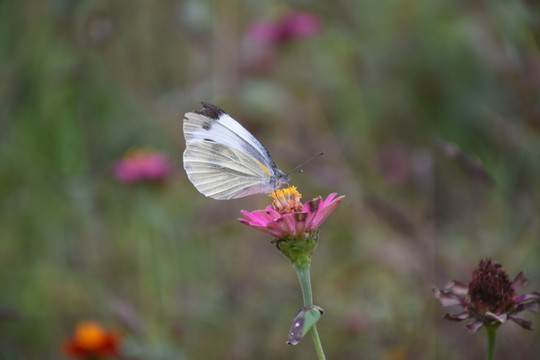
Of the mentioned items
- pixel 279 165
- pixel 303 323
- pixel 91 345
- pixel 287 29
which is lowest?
pixel 91 345

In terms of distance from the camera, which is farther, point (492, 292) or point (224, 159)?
point (224, 159)

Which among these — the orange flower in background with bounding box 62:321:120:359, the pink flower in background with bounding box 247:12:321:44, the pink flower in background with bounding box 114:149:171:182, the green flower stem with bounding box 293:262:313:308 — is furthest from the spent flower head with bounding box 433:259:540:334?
the pink flower in background with bounding box 247:12:321:44

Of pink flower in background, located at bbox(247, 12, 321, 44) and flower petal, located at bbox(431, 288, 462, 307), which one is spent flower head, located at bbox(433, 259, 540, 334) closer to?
flower petal, located at bbox(431, 288, 462, 307)

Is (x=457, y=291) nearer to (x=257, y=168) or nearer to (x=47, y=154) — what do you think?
(x=257, y=168)

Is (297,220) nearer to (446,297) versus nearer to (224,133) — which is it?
(446,297)

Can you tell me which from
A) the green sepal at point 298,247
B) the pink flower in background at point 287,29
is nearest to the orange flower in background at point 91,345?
the green sepal at point 298,247

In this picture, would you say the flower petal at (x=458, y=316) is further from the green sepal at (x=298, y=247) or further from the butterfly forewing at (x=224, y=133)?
the butterfly forewing at (x=224, y=133)

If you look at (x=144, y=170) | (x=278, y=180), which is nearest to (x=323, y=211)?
(x=278, y=180)
